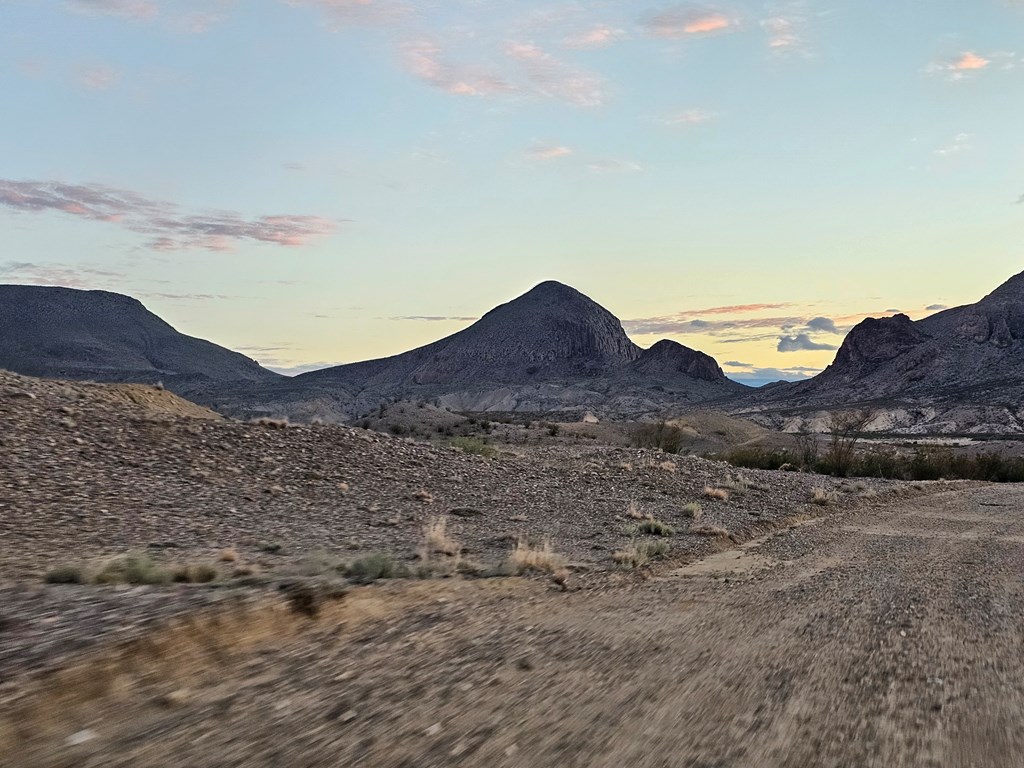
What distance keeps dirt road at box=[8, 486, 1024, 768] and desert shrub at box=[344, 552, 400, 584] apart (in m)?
0.55

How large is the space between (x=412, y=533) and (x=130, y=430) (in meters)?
7.94

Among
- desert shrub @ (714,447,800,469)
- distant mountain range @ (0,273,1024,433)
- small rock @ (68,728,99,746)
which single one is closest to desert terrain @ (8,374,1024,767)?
small rock @ (68,728,99,746)

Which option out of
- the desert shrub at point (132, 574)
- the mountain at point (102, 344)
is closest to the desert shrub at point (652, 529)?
the desert shrub at point (132, 574)

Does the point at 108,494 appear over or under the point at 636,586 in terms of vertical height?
over

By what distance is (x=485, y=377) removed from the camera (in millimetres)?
166625

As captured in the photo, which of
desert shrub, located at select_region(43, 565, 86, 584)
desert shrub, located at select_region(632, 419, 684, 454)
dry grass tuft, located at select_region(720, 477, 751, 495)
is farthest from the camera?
desert shrub, located at select_region(632, 419, 684, 454)

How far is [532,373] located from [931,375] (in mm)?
79407

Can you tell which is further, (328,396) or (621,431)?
(328,396)

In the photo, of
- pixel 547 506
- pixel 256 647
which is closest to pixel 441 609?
pixel 256 647

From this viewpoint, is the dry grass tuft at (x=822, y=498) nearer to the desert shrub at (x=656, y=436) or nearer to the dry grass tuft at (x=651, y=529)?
the dry grass tuft at (x=651, y=529)

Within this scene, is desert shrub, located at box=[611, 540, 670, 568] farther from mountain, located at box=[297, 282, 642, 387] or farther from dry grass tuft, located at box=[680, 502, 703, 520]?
mountain, located at box=[297, 282, 642, 387]

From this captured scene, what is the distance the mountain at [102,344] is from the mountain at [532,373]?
47.5 ft

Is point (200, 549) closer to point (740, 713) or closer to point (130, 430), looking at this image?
point (740, 713)

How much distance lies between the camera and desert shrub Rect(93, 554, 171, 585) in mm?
7526
